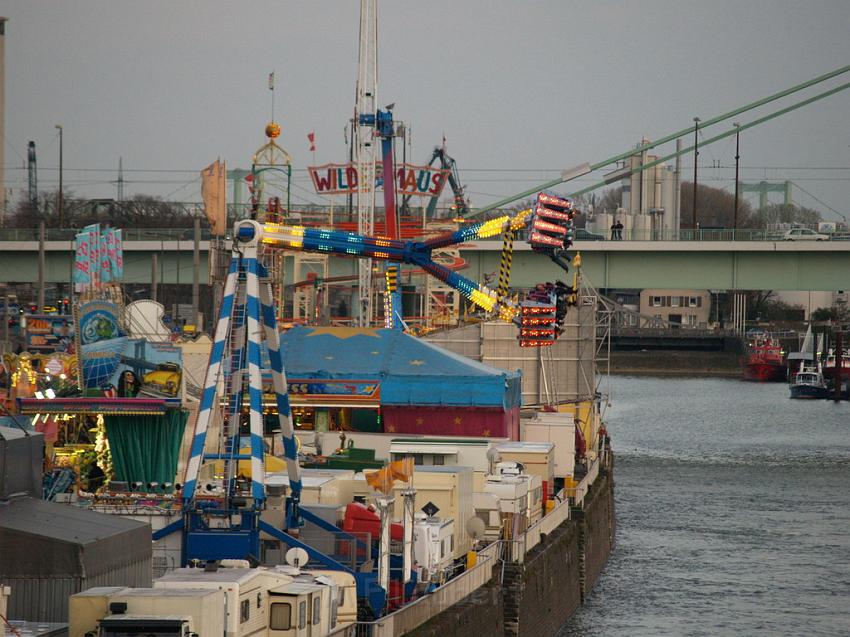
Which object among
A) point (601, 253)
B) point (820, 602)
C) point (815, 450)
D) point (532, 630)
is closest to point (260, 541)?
point (532, 630)

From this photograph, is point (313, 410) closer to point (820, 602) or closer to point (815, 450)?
point (820, 602)

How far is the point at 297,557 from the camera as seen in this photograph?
109 feet

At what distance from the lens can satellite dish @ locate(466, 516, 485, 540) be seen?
1645 inches

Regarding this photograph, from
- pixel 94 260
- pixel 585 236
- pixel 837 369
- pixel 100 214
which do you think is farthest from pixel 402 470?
pixel 100 214

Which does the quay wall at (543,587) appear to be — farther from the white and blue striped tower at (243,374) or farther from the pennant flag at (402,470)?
the white and blue striped tower at (243,374)

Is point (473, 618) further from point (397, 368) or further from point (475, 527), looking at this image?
point (397, 368)

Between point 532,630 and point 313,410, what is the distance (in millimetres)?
19301

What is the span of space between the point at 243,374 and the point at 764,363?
160260 millimetres

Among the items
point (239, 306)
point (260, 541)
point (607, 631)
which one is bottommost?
point (607, 631)

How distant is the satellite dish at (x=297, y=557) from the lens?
33125mm

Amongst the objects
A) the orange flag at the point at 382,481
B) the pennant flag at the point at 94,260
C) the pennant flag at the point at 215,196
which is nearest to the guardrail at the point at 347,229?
the pennant flag at the point at 94,260

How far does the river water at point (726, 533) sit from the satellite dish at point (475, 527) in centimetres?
923

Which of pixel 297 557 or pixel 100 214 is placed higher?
pixel 100 214

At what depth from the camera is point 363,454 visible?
54.3 metres
